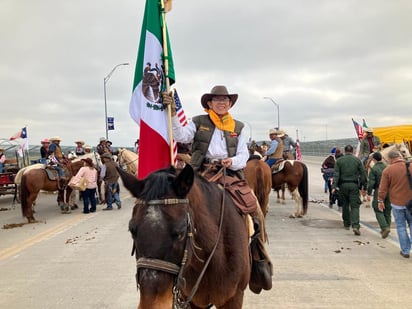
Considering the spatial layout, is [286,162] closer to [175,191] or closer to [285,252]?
[285,252]

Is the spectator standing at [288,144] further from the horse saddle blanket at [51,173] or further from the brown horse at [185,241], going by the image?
the brown horse at [185,241]

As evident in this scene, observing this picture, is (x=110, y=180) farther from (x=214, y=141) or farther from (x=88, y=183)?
(x=214, y=141)

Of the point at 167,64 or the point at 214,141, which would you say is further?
the point at 167,64

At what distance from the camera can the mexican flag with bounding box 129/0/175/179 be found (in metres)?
3.86

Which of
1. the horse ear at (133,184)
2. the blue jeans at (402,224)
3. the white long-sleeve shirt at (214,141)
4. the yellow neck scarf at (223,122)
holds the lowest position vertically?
the blue jeans at (402,224)

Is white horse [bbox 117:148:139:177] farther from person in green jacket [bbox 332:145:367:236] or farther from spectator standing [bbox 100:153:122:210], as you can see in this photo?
person in green jacket [bbox 332:145:367:236]

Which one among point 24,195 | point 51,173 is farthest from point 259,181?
point 51,173

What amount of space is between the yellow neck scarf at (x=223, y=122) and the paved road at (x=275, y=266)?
8.55ft

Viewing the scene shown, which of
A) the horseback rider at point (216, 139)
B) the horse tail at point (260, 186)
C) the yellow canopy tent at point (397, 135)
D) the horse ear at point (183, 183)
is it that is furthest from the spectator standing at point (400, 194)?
the yellow canopy tent at point (397, 135)

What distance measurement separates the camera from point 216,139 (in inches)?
153

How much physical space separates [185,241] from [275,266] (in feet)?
15.9

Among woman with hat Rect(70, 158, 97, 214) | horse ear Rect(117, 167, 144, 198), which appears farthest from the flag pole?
woman with hat Rect(70, 158, 97, 214)

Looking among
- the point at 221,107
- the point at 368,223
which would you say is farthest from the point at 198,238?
the point at 368,223

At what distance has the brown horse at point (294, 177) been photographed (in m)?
12.2
